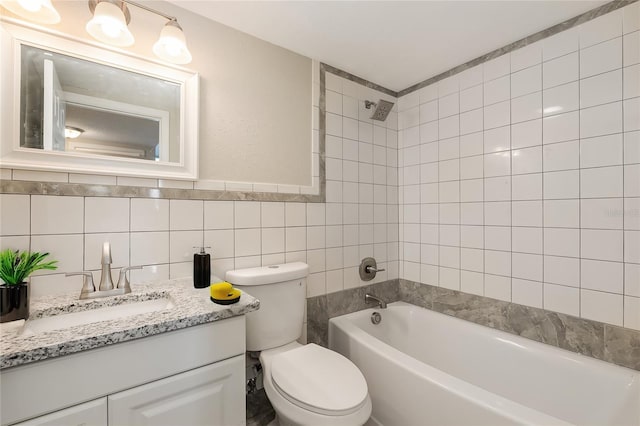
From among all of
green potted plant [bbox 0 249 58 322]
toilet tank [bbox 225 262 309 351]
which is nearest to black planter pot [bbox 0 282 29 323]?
green potted plant [bbox 0 249 58 322]

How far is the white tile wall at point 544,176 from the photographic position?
4.33ft

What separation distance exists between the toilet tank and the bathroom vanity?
9.8 inches

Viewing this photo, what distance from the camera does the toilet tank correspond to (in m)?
1.41

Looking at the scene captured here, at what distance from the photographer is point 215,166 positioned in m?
1.50

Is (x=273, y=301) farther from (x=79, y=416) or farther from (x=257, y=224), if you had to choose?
(x=79, y=416)

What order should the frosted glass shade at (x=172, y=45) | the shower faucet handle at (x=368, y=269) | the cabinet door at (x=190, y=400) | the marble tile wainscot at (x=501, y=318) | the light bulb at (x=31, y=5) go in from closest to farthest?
the cabinet door at (x=190, y=400) < the light bulb at (x=31, y=5) < the frosted glass shade at (x=172, y=45) < the marble tile wainscot at (x=501, y=318) < the shower faucet handle at (x=368, y=269)

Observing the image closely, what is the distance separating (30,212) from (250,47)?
129 centimetres

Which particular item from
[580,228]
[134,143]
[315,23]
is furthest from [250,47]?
[580,228]

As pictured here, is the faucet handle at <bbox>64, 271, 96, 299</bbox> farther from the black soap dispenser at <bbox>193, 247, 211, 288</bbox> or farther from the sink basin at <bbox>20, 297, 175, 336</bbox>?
the black soap dispenser at <bbox>193, 247, 211, 288</bbox>

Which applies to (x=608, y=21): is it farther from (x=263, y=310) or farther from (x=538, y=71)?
(x=263, y=310)

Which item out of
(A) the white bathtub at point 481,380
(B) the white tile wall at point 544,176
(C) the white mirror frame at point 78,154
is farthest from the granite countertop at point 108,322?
(B) the white tile wall at point 544,176

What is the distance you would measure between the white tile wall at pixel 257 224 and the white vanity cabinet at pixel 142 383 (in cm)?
51

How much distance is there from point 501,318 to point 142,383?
183 centimetres

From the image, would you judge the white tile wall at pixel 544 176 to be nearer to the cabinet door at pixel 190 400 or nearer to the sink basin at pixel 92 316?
the cabinet door at pixel 190 400
